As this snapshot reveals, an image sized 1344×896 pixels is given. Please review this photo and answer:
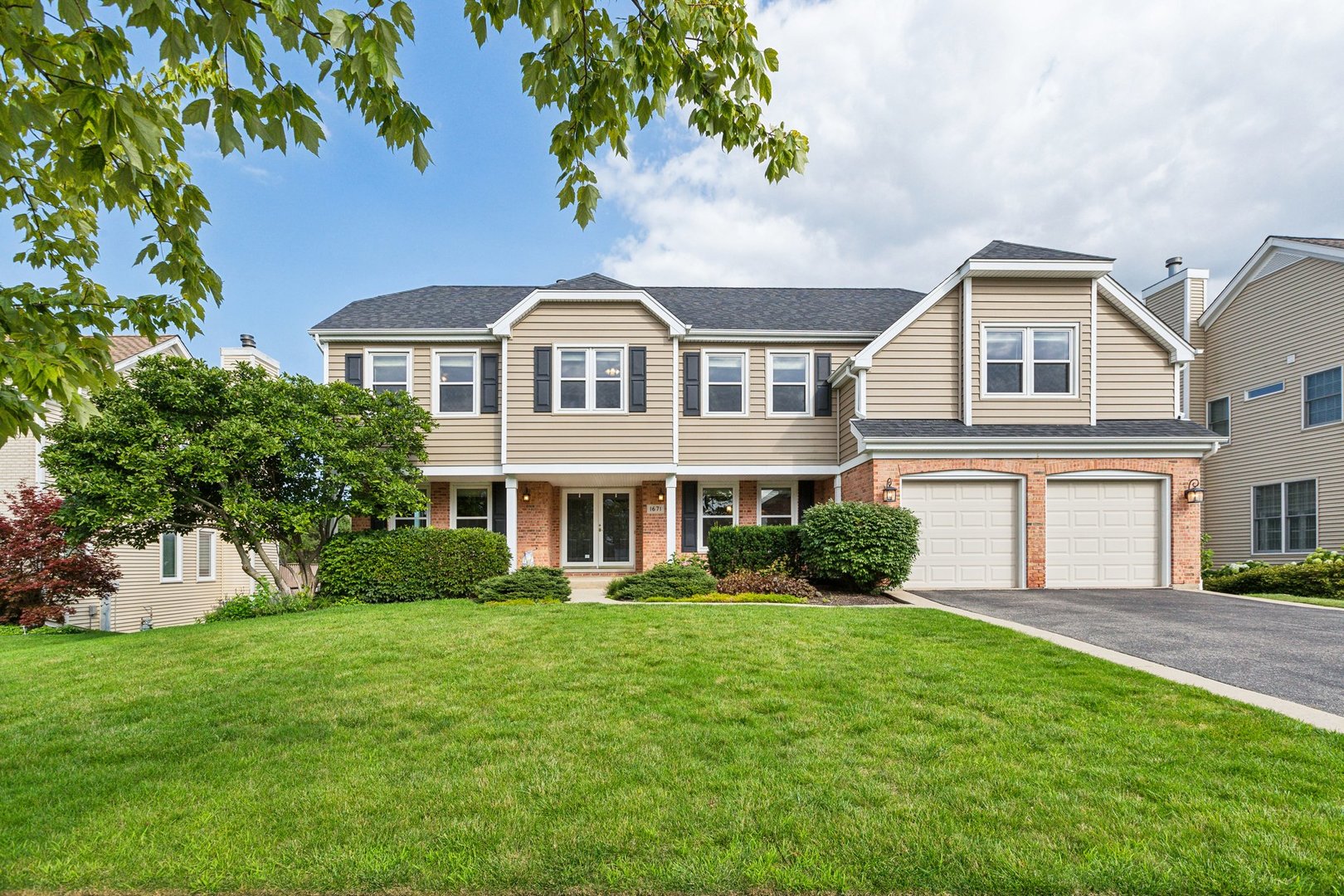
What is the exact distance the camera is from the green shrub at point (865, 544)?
36.6ft

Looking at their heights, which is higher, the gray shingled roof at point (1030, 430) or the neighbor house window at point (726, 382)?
the neighbor house window at point (726, 382)

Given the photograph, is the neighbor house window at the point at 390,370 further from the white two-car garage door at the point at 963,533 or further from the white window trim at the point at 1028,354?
the white window trim at the point at 1028,354

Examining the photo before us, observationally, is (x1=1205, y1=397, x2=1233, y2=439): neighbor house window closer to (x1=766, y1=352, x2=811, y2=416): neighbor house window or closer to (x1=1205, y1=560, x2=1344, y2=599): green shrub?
(x1=1205, y1=560, x2=1344, y2=599): green shrub

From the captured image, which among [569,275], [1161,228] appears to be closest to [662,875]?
[569,275]

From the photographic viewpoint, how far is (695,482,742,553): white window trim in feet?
50.4

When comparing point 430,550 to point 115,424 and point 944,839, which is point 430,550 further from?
point 944,839

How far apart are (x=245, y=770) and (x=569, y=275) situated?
13846 millimetres

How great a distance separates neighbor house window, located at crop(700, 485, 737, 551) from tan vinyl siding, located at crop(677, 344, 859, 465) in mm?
1161

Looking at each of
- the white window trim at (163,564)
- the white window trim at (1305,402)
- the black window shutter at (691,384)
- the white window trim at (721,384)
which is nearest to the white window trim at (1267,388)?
the white window trim at (1305,402)

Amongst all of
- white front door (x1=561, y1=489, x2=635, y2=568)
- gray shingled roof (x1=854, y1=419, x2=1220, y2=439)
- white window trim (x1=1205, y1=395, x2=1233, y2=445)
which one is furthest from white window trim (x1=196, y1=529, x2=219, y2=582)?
white window trim (x1=1205, y1=395, x2=1233, y2=445)

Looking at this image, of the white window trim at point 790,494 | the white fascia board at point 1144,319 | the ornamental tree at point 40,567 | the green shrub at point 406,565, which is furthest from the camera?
the white window trim at point 790,494

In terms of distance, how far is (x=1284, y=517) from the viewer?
52.3ft

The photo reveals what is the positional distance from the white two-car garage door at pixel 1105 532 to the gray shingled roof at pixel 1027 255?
180 inches

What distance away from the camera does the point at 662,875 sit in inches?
104
